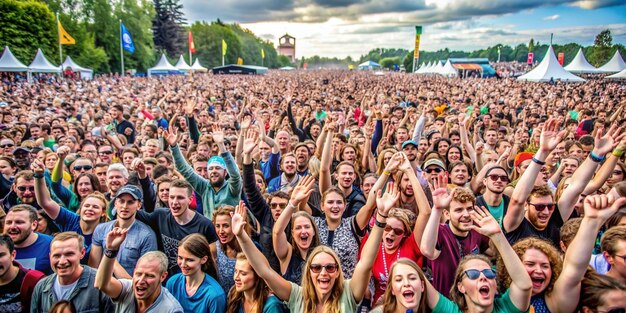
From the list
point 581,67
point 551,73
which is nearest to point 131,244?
point 551,73

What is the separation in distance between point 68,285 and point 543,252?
3.22 metres

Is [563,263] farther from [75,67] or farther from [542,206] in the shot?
[75,67]

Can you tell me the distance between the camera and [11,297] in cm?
282

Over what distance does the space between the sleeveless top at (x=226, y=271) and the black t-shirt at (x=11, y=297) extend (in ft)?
4.56

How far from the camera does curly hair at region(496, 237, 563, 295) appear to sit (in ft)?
8.35

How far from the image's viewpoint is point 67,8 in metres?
54.1

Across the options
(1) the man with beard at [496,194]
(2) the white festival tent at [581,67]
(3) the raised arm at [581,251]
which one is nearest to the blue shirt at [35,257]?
(3) the raised arm at [581,251]

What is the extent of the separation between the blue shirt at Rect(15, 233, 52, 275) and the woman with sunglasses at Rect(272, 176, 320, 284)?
72.8 inches

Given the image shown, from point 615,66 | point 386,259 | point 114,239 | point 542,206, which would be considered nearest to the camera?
point 114,239

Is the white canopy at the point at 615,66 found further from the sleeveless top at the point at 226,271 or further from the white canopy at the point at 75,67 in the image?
the white canopy at the point at 75,67

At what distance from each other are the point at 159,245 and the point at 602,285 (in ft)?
11.1

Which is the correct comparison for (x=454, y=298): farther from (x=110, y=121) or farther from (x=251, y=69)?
(x=251, y=69)

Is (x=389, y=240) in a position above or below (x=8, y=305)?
above

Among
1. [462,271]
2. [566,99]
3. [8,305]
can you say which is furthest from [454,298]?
[566,99]
